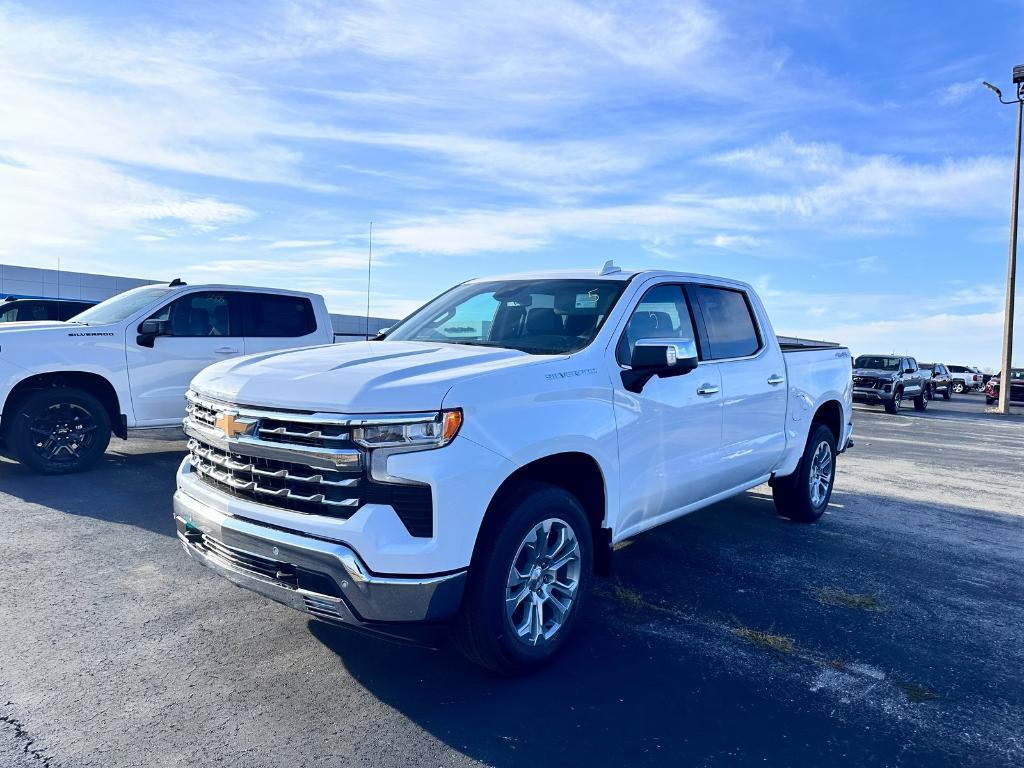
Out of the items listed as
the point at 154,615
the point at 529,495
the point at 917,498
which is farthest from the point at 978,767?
the point at 917,498

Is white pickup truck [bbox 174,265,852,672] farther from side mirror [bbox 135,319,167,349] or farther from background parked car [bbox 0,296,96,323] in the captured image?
background parked car [bbox 0,296,96,323]

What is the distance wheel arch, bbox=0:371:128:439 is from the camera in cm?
705

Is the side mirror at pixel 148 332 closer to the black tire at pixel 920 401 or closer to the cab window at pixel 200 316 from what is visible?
the cab window at pixel 200 316

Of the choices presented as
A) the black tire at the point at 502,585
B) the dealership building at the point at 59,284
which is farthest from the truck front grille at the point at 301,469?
the dealership building at the point at 59,284

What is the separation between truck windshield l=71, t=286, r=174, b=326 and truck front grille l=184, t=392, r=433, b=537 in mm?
5339

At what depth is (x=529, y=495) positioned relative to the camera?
3232 millimetres

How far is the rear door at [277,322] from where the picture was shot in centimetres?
877

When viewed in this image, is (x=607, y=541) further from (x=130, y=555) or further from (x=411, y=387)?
(x=130, y=555)

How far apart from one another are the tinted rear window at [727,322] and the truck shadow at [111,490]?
4.12 m

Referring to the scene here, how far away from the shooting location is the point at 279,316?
9.05m

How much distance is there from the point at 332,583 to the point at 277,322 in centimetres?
671

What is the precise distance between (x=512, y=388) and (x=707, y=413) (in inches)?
71.7

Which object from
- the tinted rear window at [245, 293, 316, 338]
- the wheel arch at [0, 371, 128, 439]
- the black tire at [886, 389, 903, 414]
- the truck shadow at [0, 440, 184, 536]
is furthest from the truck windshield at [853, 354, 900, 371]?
the wheel arch at [0, 371, 128, 439]

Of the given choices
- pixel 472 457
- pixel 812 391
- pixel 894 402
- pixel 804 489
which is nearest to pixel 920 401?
pixel 894 402
